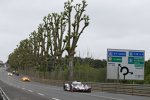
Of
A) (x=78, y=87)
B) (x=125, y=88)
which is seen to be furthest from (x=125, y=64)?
(x=125, y=88)

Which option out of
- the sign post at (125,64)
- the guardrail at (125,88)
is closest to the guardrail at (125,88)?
the guardrail at (125,88)

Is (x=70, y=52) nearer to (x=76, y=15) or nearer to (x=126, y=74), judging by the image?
(x=76, y=15)

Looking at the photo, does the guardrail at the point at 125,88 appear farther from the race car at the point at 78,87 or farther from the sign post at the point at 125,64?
the race car at the point at 78,87

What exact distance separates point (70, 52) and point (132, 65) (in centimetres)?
2270

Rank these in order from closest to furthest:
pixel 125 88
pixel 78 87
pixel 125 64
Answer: pixel 125 88 < pixel 78 87 < pixel 125 64

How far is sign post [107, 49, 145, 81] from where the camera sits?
2026 inches

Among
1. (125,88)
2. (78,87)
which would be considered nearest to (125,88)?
(125,88)

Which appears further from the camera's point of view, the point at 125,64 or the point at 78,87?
the point at 125,64

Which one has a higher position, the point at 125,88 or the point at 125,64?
the point at 125,64

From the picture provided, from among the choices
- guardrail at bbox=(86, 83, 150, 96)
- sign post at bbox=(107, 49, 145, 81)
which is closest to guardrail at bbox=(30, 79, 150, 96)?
guardrail at bbox=(86, 83, 150, 96)

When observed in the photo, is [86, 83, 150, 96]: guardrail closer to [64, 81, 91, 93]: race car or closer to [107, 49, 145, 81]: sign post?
[107, 49, 145, 81]: sign post

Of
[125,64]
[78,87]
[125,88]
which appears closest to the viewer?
[125,88]

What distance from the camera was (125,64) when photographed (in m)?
51.9

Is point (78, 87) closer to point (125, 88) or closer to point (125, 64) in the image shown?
point (125, 64)
